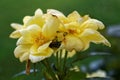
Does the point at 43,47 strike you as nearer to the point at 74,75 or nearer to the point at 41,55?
the point at 41,55

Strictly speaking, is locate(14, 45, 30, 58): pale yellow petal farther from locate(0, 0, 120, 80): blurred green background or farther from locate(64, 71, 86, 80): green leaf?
locate(0, 0, 120, 80): blurred green background

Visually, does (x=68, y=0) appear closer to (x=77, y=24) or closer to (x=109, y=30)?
(x=109, y=30)

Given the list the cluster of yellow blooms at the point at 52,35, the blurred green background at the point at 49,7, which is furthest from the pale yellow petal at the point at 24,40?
the blurred green background at the point at 49,7

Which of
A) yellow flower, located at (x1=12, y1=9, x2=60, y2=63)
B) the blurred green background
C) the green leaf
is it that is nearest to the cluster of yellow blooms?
yellow flower, located at (x1=12, y1=9, x2=60, y2=63)

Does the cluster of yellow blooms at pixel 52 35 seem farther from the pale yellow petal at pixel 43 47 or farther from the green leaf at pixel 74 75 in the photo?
the green leaf at pixel 74 75

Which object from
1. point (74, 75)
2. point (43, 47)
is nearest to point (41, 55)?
point (43, 47)

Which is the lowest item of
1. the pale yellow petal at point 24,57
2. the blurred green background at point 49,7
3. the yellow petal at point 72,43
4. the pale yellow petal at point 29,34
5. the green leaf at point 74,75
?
the green leaf at point 74,75

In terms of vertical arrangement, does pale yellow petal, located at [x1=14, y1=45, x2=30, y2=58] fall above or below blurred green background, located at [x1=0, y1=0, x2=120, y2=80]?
below
